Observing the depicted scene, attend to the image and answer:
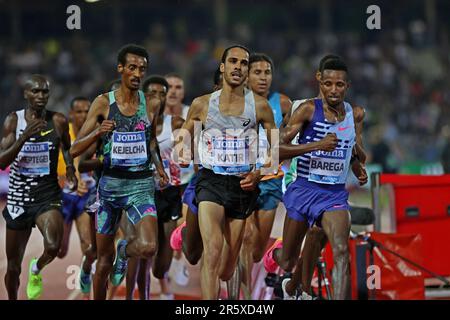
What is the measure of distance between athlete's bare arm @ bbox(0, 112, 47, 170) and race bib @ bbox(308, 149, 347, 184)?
2816 mm

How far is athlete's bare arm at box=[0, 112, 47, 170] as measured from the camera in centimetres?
968

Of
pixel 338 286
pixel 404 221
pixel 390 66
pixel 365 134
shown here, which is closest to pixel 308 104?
pixel 338 286

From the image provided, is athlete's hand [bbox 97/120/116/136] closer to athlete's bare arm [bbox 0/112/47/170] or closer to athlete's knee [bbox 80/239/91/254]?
athlete's bare arm [bbox 0/112/47/170]

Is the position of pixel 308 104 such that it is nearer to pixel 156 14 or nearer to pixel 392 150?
pixel 392 150

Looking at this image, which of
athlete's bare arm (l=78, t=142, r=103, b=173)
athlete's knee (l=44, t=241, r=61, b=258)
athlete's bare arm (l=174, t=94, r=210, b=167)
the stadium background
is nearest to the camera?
athlete's bare arm (l=174, t=94, r=210, b=167)

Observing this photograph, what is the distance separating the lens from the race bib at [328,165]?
891cm

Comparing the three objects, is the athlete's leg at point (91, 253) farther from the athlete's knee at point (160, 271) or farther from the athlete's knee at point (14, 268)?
the athlete's knee at point (14, 268)

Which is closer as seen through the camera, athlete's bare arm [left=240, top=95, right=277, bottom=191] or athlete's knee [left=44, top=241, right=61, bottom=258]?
athlete's bare arm [left=240, top=95, right=277, bottom=191]

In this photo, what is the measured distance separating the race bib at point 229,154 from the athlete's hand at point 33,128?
190 cm

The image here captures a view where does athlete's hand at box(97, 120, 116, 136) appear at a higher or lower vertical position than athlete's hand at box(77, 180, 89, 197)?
higher

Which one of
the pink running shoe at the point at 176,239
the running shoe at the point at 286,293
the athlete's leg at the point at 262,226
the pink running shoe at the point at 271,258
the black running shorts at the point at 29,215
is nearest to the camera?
the black running shorts at the point at 29,215

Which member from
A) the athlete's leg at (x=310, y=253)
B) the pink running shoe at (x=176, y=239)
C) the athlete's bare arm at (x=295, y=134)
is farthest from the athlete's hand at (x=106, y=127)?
the athlete's leg at (x=310, y=253)

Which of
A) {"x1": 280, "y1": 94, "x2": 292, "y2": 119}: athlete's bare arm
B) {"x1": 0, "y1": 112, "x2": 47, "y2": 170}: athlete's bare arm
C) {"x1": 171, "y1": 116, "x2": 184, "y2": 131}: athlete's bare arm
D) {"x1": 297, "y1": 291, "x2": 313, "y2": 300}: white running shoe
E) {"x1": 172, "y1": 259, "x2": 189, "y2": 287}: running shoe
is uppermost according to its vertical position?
{"x1": 280, "y1": 94, "x2": 292, "y2": 119}: athlete's bare arm

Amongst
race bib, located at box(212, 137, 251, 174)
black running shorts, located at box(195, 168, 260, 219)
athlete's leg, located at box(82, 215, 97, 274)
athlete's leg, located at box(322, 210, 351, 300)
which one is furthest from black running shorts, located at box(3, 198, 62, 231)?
athlete's leg, located at box(322, 210, 351, 300)
